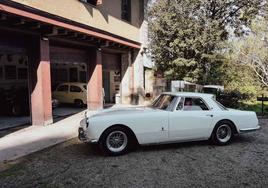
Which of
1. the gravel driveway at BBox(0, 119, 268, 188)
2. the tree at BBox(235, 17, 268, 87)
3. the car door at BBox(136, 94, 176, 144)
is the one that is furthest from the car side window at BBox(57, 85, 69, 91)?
the tree at BBox(235, 17, 268, 87)

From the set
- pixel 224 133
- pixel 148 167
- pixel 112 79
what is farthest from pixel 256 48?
pixel 148 167

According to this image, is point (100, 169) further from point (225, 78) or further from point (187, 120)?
point (225, 78)

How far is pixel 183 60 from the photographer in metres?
15.1

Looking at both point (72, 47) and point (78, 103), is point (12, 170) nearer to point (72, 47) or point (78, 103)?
point (72, 47)

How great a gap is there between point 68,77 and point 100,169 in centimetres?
1481

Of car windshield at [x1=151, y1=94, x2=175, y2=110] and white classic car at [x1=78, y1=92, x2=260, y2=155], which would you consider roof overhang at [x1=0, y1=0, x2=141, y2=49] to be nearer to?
white classic car at [x1=78, y1=92, x2=260, y2=155]

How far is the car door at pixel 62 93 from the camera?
1551 centimetres

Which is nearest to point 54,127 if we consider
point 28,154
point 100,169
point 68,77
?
point 28,154

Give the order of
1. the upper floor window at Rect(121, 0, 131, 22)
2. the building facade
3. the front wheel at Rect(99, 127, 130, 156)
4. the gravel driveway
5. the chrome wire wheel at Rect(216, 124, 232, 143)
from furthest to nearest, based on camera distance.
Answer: the upper floor window at Rect(121, 0, 131, 22)
the building facade
the chrome wire wheel at Rect(216, 124, 232, 143)
the front wheel at Rect(99, 127, 130, 156)
the gravel driveway

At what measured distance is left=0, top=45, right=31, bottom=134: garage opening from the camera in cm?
935

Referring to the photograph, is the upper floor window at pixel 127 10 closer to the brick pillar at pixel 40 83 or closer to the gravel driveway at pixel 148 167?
the brick pillar at pixel 40 83

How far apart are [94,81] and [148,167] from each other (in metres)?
8.64

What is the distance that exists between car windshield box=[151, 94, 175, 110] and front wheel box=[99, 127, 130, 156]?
4.38 feet

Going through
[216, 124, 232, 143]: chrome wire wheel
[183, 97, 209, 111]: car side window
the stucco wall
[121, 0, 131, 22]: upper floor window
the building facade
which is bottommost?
[216, 124, 232, 143]: chrome wire wheel
